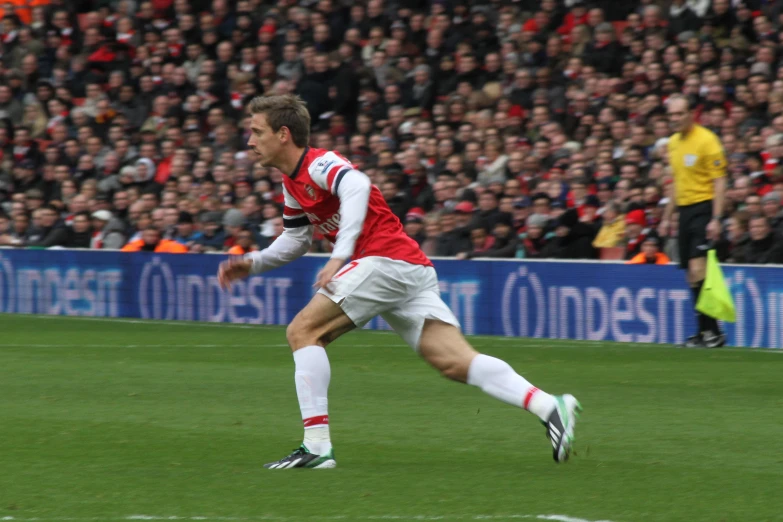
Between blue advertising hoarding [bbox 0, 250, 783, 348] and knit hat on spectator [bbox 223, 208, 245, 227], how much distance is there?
0.60 meters

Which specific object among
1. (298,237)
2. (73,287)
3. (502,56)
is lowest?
(73,287)

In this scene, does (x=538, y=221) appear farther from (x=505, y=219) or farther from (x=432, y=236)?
(x=432, y=236)

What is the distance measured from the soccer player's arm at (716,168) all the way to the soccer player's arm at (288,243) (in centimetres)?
583

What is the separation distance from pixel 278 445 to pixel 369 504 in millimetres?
1770

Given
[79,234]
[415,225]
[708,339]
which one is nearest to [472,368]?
[708,339]

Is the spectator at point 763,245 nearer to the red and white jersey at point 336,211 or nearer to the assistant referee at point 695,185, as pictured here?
the assistant referee at point 695,185

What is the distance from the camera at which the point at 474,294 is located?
15477mm

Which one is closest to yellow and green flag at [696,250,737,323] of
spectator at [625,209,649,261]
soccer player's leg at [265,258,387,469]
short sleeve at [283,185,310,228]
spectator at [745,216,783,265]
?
spectator at [745,216,783,265]

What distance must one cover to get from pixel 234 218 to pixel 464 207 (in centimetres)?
325

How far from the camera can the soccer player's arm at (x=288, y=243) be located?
704 cm

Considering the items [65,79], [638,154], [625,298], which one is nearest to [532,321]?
[625,298]

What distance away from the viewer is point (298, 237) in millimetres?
7094

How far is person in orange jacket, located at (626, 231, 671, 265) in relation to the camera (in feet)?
46.4

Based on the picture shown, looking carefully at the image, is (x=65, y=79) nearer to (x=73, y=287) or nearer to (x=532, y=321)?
(x=73, y=287)
